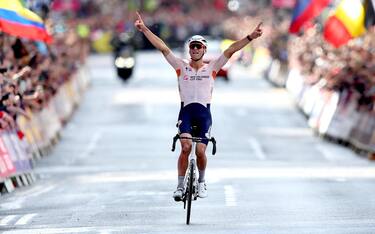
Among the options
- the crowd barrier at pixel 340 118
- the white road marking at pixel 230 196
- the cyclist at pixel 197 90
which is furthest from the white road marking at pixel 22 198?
the crowd barrier at pixel 340 118

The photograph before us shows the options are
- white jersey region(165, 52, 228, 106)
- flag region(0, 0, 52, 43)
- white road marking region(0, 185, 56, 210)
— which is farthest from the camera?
flag region(0, 0, 52, 43)

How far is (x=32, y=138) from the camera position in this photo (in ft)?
97.7

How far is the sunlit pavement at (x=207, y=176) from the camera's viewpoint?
17438mm

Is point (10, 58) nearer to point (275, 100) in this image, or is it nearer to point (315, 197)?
point (315, 197)


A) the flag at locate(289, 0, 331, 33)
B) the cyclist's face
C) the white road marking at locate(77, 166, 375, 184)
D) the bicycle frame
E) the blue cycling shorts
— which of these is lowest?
the white road marking at locate(77, 166, 375, 184)

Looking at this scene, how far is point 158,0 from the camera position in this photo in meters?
132

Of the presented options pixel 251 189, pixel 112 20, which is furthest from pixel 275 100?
pixel 112 20

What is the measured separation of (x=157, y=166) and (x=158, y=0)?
343 feet

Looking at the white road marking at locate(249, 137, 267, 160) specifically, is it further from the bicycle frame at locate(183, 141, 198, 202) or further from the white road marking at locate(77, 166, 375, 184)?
the bicycle frame at locate(183, 141, 198, 202)

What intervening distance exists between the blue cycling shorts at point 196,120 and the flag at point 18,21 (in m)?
7.84

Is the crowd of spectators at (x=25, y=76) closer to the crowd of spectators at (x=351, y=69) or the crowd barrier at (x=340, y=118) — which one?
the crowd barrier at (x=340, y=118)

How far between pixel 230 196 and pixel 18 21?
7.01 m

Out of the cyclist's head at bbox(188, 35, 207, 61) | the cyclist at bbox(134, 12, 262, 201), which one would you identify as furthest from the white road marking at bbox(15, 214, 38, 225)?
the cyclist's head at bbox(188, 35, 207, 61)

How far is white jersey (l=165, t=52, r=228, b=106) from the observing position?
58.7 ft
